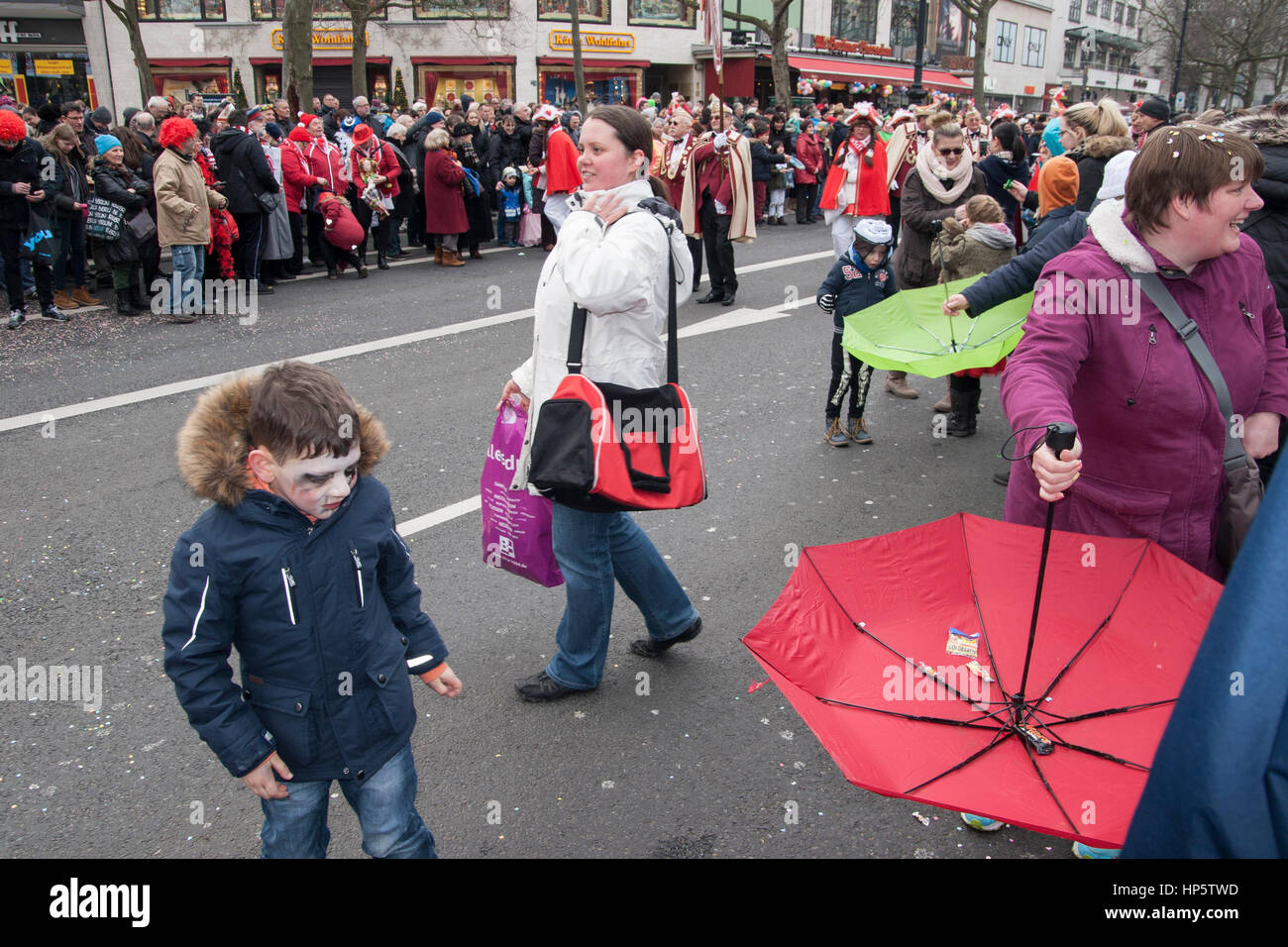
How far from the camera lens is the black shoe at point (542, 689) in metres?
3.56

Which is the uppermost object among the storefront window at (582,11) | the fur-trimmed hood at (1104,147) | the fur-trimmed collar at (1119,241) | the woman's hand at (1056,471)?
the storefront window at (582,11)

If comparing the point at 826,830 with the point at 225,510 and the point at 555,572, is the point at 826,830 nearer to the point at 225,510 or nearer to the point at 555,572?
the point at 555,572

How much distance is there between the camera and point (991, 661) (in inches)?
89.9

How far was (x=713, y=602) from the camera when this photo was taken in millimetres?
4277

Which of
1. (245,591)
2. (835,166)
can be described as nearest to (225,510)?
(245,591)

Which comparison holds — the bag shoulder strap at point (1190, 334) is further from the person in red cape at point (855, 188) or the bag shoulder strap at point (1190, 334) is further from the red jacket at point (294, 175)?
the red jacket at point (294, 175)

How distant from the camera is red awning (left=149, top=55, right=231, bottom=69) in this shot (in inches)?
1420

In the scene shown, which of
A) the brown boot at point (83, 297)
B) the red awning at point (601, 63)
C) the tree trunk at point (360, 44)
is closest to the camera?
the brown boot at point (83, 297)

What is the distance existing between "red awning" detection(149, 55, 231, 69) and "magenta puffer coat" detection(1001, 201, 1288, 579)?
4055 cm

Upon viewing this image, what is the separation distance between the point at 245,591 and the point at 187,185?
29.2ft

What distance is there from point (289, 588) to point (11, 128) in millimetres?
9029

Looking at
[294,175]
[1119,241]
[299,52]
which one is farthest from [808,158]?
[1119,241]

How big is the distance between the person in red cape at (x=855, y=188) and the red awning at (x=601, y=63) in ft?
111

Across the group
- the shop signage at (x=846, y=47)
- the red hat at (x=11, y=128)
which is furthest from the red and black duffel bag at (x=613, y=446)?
the shop signage at (x=846, y=47)
